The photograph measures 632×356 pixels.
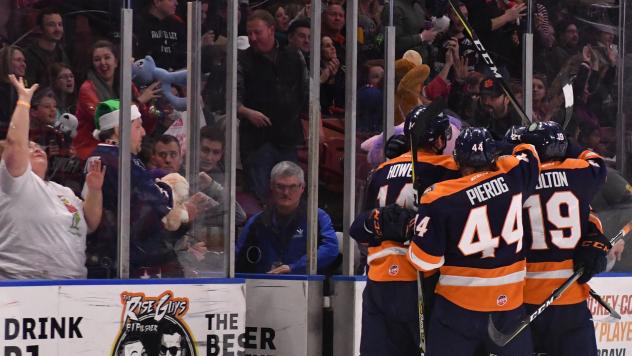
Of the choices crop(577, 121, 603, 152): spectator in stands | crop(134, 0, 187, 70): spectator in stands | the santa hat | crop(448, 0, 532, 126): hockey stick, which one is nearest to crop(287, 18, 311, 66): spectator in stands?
crop(448, 0, 532, 126): hockey stick

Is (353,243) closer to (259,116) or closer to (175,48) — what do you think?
(259,116)

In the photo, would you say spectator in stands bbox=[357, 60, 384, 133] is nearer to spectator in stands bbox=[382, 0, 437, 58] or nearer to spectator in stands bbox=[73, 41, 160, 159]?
spectator in stands bbox=[382, 0, 437, 58]

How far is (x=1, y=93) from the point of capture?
18.7 feet

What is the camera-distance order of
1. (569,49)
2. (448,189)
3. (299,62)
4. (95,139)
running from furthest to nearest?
(569,49)
(299,62)
(95,139)
(448,189)

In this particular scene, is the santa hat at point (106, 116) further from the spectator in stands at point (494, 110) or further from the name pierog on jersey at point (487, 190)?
the spectator in stands at point (494, 110)

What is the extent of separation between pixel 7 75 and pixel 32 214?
601 millimetres

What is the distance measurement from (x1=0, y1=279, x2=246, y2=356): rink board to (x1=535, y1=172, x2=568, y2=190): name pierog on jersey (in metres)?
1.53

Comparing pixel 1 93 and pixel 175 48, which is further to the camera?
pixel 175 48

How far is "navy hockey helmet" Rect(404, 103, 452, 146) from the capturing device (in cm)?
589

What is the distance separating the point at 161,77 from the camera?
6.31 metres

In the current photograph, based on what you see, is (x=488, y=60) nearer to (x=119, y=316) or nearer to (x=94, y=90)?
(x=94, y=90)

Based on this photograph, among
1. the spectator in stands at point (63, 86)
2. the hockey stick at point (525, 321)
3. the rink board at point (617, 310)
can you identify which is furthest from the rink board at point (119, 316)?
the rink board at point (617, 310)

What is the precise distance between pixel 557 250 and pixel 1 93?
102 inches

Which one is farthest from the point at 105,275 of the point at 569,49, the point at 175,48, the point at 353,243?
the point at 569,49
